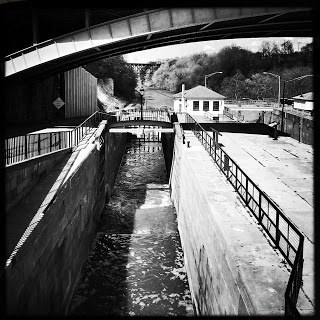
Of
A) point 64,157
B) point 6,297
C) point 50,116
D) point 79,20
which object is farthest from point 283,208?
point 50,116

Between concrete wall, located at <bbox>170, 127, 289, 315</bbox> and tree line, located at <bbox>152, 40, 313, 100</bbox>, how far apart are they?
72.7 metres

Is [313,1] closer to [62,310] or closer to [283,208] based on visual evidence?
[283,208]

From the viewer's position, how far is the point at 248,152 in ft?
74.4

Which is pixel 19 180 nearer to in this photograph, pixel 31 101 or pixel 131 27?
pixel 131 27

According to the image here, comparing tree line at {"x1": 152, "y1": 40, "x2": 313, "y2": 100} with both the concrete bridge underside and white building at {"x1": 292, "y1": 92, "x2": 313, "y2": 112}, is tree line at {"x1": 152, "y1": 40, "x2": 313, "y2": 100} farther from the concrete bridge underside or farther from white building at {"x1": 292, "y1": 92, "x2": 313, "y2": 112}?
the concrete bridge underside

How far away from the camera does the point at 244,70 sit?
111 meters

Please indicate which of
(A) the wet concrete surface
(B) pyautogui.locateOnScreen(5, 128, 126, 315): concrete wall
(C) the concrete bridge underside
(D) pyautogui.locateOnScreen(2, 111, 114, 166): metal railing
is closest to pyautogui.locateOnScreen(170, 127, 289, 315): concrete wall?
(A) the wet concrete surface

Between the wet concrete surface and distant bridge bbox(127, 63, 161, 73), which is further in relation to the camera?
distant bridge bbox(127, 63, 161, 73)

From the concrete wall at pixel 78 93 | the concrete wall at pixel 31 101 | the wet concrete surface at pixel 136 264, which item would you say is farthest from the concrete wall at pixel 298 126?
the concrete wall at pixel 78 93

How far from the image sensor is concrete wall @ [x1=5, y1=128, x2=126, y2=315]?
A: 991 cm

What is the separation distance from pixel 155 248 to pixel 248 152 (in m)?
7.57

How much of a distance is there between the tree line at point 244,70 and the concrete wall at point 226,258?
72703 millimetres

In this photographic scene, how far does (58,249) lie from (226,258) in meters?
6.81

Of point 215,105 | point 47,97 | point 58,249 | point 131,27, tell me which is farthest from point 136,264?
point 215,105
